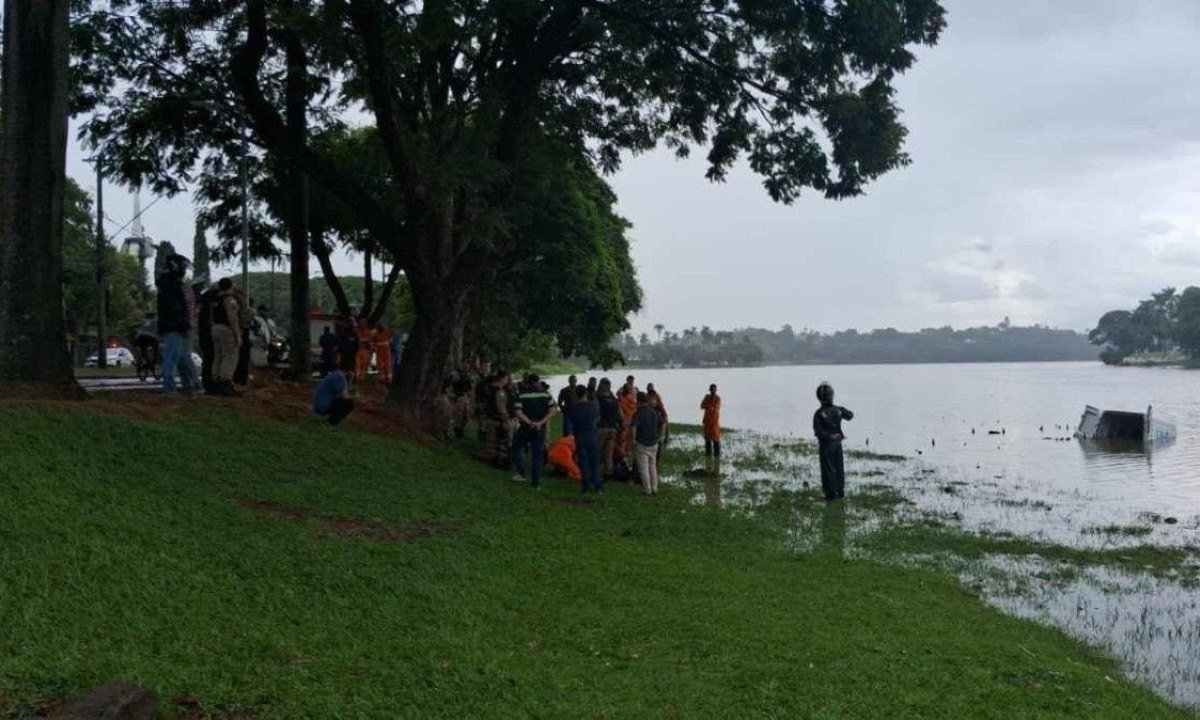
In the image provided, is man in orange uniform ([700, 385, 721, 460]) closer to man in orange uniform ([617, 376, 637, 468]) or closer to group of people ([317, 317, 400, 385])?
man in orange uniform ([617, 376, 637, 468])

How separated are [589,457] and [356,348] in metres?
6.27

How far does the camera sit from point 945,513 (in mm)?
18047

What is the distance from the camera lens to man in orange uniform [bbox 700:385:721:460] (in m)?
22.8

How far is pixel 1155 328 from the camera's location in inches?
6378

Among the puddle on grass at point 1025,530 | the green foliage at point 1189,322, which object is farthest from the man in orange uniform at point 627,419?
the green foliage at point 1189,322

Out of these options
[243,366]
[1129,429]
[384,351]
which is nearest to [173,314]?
[243,366]

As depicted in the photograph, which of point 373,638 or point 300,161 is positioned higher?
point 300,161

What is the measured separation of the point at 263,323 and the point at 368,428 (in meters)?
7.80

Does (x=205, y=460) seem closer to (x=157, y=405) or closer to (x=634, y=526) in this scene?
(x=157, y=405)

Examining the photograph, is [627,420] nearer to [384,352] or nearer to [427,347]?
[427,347]

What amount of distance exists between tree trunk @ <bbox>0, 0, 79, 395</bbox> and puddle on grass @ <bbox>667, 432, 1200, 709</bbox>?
32.5ft

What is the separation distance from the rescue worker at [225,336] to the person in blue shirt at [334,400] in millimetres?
1342

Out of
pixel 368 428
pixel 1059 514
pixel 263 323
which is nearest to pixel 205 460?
pixel 368 428

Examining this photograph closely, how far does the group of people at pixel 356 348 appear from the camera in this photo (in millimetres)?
18859
